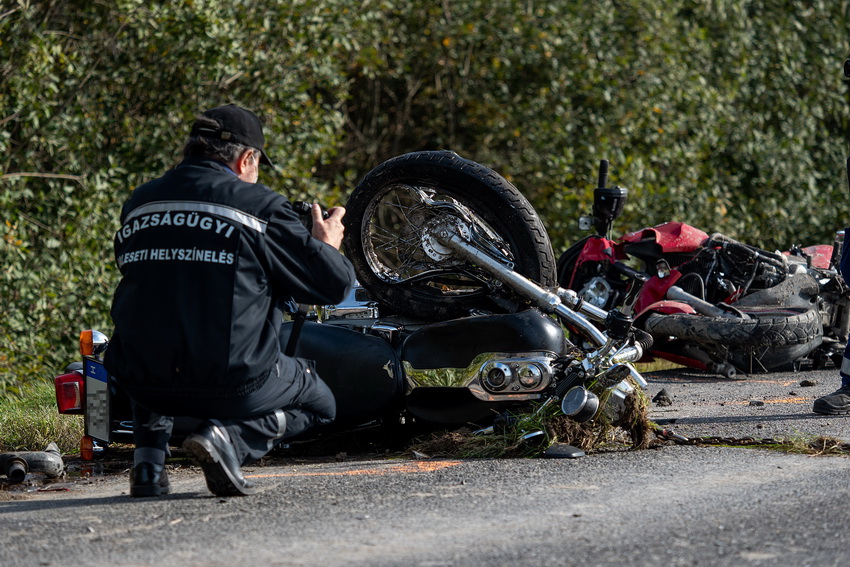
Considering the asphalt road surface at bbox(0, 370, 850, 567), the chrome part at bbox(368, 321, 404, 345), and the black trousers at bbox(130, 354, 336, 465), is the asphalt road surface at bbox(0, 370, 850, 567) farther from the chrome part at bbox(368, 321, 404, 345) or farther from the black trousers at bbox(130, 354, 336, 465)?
the chrome part at bbox(368, 321, 404, 345)

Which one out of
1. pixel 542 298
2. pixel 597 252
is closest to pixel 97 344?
pixel 542 298

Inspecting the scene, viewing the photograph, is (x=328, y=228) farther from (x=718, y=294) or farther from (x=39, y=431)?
(x=718, y=294)

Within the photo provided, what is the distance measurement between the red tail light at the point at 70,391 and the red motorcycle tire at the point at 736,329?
429cm

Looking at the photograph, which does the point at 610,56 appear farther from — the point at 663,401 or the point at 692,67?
the point at 663,401

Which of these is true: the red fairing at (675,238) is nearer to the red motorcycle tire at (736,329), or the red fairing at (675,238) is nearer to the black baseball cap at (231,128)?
the red motorcycle tire at (736,329)

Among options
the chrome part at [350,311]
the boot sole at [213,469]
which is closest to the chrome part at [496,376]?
the chrome part at [350,311]

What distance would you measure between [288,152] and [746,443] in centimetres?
824

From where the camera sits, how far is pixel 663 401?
6.41 m

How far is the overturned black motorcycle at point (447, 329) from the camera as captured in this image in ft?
15.5

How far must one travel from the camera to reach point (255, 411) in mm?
3947

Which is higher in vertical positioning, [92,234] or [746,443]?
[92,234]

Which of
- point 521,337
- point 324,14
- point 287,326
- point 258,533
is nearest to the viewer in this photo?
point 258,533

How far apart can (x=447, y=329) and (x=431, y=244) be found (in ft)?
2.04

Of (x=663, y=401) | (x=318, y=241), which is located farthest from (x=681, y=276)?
(x=318, y=241)
